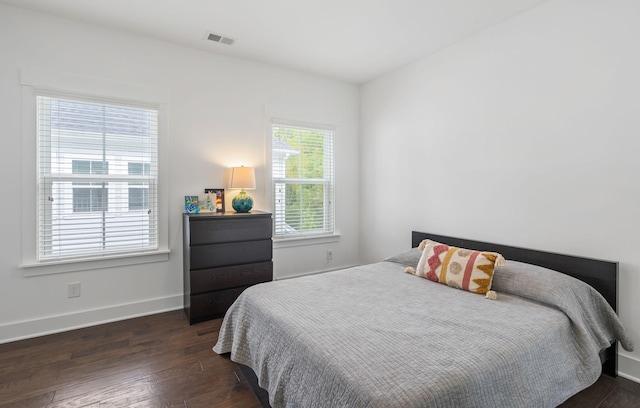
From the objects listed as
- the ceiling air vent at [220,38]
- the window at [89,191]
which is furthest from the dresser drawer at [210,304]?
the ceiling air vent at [220,38]

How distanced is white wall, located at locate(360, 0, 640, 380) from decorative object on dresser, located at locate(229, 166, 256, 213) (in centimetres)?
167

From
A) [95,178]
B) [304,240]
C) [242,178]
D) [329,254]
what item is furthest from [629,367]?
[95,178]

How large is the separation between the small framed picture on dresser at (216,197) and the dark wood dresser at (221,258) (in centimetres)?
29

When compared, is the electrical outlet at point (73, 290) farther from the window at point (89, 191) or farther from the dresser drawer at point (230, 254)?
the dresser drawer at point (230, 254)

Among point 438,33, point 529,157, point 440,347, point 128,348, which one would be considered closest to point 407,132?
point 438,33

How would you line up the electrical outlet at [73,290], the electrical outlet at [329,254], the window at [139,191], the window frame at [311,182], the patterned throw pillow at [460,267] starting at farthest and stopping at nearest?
the electrical outlet at [329,254] < the window frame at [311,182] < the window at [139,191] < the electrical outlet at [73,290] < the patterned throw pillow at [460,267]

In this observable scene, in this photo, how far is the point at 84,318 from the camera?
2.79 m

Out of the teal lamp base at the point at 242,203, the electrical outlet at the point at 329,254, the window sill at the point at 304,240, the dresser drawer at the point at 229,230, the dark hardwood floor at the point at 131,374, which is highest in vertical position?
the teal lamp base at the point at 242,203

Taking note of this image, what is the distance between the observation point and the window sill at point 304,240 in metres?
3.75

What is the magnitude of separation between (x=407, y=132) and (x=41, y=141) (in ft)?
11.0

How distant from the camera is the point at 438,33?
113 inches

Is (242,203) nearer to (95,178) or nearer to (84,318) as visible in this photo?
(95,178)

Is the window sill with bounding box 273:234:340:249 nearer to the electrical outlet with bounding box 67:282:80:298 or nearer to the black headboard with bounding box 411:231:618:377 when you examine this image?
the electrical outlet with bounding box 67:282:80:298

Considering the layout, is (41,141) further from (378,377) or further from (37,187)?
(378,377)
